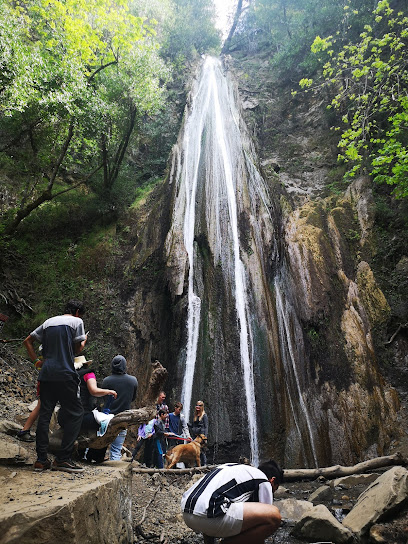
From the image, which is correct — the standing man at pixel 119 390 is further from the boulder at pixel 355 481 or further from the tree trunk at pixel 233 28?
the tree trunk at pixel 233 28

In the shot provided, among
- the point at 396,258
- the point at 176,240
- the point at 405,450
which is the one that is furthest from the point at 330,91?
the point at 405,450

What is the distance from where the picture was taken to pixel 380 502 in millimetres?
3418

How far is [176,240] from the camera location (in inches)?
420

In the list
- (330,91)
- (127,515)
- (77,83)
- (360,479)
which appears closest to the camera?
(127,515)

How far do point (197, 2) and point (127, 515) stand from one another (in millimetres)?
30939

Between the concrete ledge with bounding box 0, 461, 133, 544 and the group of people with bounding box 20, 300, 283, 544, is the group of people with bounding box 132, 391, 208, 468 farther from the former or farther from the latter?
the concrete ledge with bounding box 0, 461, 133, 544

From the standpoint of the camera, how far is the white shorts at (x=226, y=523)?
2.36 meters

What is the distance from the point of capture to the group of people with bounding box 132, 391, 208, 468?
616 cm

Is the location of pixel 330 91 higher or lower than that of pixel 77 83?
higher

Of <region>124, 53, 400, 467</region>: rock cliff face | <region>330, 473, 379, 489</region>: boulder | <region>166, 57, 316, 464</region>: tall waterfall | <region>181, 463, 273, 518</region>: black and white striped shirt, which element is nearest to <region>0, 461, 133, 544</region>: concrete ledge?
<region>181, 463, 273, 518</region>: black and white striped shirt

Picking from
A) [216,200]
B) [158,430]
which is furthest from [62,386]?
[216,200]

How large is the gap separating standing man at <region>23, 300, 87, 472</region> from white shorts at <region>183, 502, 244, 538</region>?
1.27 metres

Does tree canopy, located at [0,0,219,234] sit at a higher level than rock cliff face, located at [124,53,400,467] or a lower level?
higher

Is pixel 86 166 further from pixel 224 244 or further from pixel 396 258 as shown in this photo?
pixel 396 258
